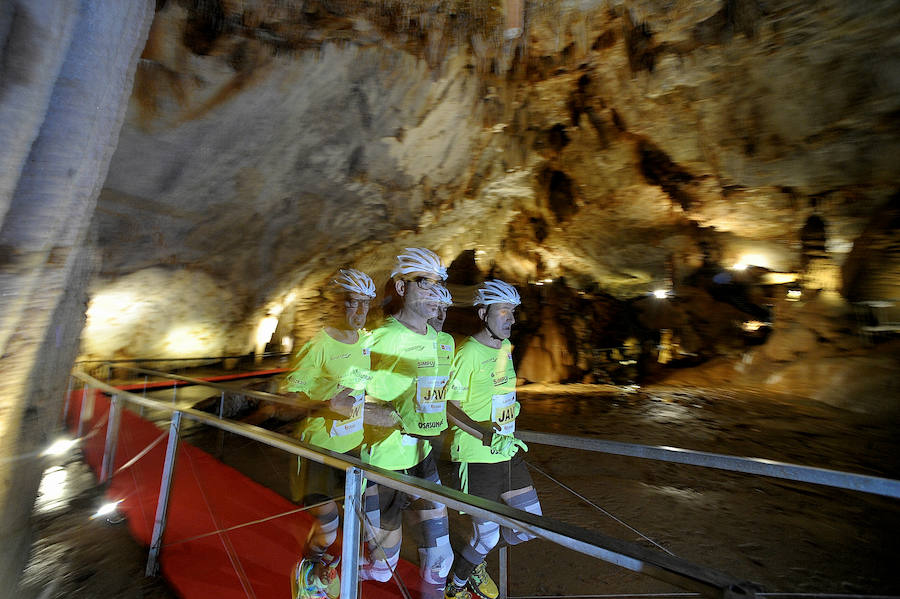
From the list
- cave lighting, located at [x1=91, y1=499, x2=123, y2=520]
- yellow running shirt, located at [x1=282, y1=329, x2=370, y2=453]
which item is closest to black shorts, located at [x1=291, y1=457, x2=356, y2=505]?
yellow running shirt, located at [x1=282, y1=329, x2=370, y2=453]

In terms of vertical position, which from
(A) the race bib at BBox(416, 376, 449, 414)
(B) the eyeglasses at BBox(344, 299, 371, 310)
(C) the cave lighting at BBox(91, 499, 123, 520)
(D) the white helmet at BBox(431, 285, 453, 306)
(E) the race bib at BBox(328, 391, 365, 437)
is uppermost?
(D) the white helmet at BBox(431, 285, 453, 306)

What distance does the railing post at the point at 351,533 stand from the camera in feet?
5.11

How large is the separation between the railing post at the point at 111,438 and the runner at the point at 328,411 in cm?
233

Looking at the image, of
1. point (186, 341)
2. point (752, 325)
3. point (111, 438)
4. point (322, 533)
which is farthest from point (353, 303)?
point (752, 325)

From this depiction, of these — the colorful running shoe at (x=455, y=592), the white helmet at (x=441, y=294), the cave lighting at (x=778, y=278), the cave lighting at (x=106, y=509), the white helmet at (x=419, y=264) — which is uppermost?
the cave lighting at (x=778, y=278)

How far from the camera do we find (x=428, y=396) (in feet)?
7.30

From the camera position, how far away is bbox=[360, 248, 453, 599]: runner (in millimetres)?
2047

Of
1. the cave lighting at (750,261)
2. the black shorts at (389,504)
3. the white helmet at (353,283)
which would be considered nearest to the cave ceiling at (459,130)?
the cave lighting at (750,261)

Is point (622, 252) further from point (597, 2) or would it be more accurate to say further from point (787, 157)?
point (597, 2)

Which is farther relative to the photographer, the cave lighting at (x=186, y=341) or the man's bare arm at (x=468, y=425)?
the cave lighting at (x=186, y=341)

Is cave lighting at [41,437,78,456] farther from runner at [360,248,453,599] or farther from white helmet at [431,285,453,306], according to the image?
white helmet at [431,285,453,306]

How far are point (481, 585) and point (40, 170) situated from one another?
277 cm

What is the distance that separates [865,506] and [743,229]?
25.5 ft

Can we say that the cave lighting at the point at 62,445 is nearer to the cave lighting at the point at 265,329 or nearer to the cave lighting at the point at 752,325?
the cave lighting at the point at 265,329
